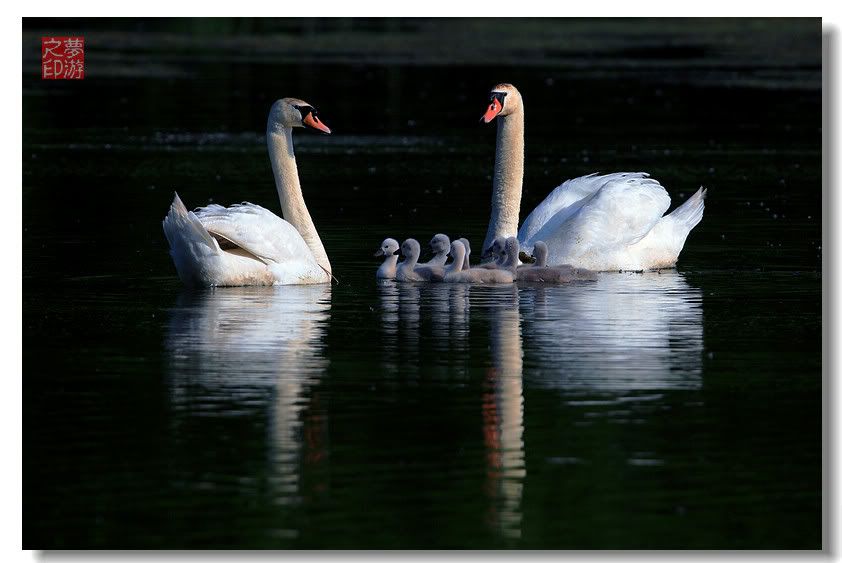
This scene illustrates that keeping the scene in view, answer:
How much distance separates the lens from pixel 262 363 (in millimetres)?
13812

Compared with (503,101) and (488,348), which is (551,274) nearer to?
(503,101)

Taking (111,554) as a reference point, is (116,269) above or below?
above

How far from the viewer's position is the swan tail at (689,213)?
66.6 feet

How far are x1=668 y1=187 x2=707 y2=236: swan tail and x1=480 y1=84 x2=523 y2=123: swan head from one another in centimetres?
201

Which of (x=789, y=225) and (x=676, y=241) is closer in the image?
(x=676, y=241)

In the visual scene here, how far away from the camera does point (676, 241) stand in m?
20.1

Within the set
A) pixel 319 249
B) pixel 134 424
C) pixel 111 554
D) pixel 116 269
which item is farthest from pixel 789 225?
pixel 111 554

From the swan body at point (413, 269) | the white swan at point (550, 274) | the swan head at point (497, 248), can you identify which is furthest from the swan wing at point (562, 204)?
the swan body at point (413, 269)

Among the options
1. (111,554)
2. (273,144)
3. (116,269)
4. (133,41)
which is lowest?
(111,554)

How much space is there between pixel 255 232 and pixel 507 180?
3891mm

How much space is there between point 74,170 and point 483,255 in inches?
396

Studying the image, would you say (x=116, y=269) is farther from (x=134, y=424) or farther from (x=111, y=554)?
(x=111, y=554)

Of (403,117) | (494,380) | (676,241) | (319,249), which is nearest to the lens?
(494,380)

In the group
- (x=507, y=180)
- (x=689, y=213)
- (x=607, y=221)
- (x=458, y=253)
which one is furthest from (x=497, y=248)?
(x=689, y=213)
